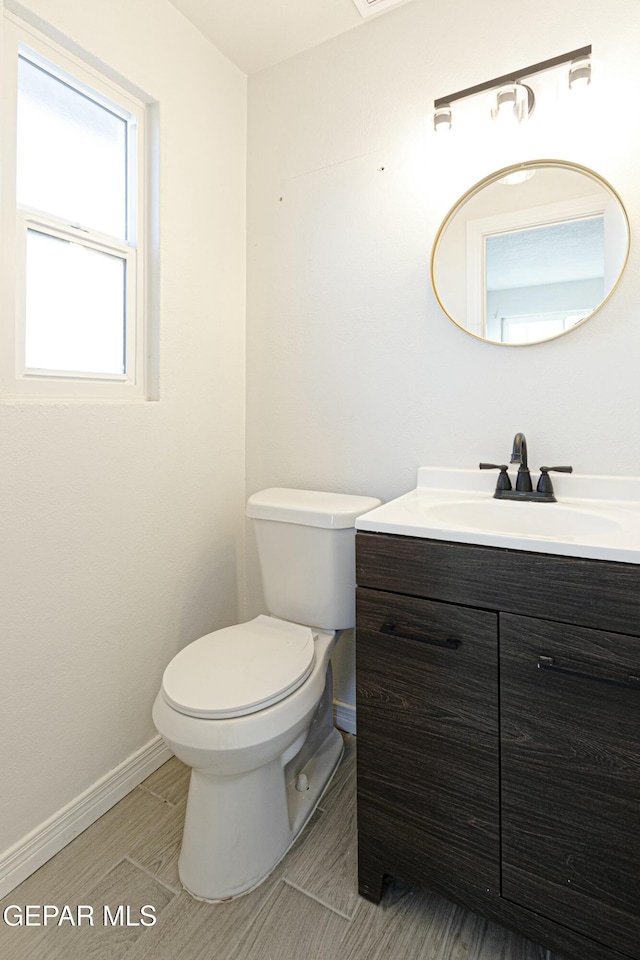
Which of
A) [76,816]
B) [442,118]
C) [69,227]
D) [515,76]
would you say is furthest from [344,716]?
[515,76]

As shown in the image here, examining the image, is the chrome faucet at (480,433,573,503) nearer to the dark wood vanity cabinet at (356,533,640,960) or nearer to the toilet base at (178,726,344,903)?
the dark wood vanity cabinet at (356,533,640,960)

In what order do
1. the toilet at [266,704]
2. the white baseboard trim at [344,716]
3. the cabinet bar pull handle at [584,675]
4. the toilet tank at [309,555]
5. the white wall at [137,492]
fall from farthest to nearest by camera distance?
the white baseboard trim at [344,716] → the toilet tank at [309,555] → the white wall at [137,492] → the toilet at [266,704] → the cabinet bar pull handle at [584,675]

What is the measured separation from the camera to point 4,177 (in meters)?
1.21

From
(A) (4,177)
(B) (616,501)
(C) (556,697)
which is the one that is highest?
(A) (4,177)

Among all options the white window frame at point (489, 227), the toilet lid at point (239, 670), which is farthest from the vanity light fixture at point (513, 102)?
the toilet lid at point (239, 670)

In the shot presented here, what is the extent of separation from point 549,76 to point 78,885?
93.8 inches

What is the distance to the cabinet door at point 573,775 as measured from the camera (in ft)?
2.94

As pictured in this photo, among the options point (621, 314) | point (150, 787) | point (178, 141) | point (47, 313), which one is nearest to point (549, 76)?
point (621, 314)

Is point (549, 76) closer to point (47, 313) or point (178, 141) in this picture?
point (178, 141)

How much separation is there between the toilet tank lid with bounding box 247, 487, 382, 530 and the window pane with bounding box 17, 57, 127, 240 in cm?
92

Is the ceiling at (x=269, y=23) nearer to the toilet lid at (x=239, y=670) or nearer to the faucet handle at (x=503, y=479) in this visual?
the faucet handle at (x=503, y=479)

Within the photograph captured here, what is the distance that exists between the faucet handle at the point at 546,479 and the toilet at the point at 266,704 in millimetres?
475

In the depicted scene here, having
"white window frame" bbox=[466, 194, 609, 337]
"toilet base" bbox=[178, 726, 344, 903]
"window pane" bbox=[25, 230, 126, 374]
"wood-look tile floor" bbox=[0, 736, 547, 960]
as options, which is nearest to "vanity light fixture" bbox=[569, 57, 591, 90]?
"white window frame" bbox=[466, 194, 609, 337]

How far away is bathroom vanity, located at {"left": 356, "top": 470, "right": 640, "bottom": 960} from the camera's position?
91 cm
